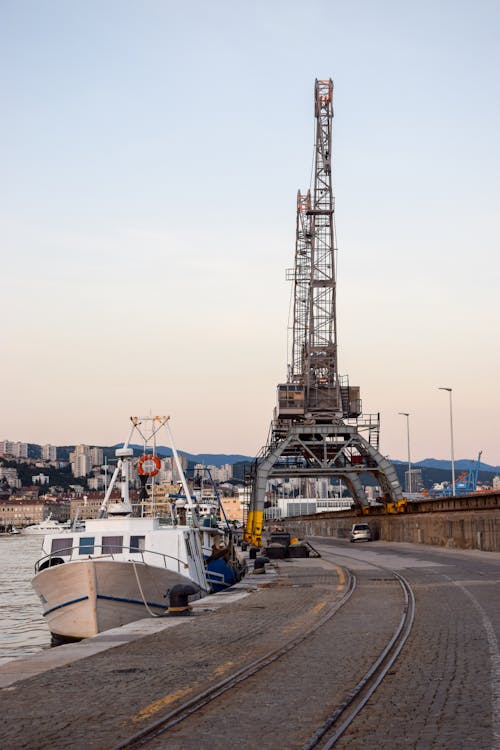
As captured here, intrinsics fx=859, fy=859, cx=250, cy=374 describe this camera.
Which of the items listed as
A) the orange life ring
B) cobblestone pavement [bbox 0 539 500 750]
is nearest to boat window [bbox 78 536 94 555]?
the orange life ring

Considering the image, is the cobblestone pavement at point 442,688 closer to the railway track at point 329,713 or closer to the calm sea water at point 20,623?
the railway track at point 329,713

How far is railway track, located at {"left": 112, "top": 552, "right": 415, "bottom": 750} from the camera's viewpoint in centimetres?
968

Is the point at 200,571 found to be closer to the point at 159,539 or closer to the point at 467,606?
the point at 159,539

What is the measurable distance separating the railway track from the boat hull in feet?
29.8

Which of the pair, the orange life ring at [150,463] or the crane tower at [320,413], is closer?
the orange life ring at [150,463]

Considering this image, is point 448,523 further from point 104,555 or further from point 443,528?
point 104,555

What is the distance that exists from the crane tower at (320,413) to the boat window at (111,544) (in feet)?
150

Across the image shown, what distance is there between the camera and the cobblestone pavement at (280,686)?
986 centimetres

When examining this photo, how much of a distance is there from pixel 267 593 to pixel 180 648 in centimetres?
1241

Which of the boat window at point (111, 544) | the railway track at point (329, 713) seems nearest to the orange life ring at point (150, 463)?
the boat window at point (111, 544)

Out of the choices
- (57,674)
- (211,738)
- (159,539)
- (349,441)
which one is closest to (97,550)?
(159,539)

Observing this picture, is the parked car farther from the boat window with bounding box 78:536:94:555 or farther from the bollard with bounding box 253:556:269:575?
the boat window with bounding box 78:536:94:555

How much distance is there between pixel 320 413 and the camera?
81.3 meters

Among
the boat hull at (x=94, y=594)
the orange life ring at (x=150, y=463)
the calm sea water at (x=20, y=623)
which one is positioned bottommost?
the calm sea water at (x=20, y=623)
